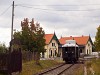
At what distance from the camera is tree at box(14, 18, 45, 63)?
6178 cm

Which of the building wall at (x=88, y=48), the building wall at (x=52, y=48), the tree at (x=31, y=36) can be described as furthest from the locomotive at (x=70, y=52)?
the building wall at (x=88, y=48)

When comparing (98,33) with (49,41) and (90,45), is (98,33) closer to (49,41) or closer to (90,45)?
(49,41)

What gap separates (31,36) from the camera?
62406mm

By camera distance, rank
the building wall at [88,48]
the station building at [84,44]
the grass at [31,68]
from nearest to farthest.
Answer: the grass at [31,68] → the station building at [84,44] → the building wall at [88,48]

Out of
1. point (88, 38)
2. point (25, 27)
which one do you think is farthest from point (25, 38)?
point (88, 38)

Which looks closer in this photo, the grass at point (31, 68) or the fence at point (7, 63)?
the fence at point (7, 63)

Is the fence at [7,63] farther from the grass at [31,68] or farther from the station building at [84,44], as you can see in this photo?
the station building at [84,44]

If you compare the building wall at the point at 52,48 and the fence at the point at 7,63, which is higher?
the building wall at the point at 52,48

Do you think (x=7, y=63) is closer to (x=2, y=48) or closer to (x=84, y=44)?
(x=2, y=48)

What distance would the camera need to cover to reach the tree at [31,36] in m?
61.8

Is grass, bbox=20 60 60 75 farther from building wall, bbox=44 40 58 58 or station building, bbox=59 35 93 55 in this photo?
station building, bbox=59 35 93 55

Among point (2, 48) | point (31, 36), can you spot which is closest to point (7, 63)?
point (2, 48)

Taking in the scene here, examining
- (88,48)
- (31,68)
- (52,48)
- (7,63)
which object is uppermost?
(88,48)

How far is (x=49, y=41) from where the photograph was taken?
95.1 m
